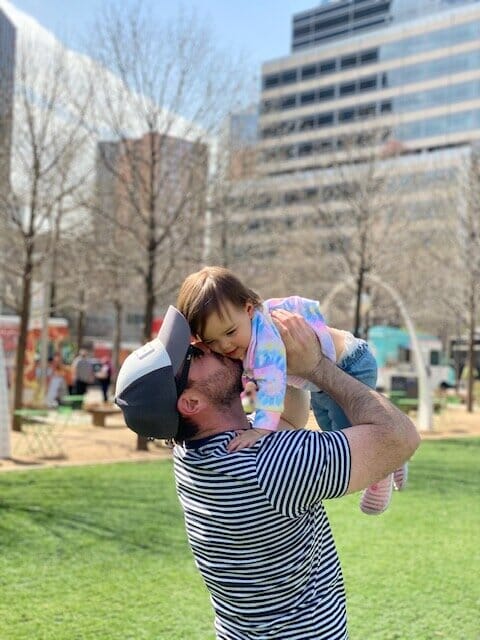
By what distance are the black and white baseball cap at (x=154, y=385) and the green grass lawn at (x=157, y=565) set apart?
123 inches

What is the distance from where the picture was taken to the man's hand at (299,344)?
2054mm

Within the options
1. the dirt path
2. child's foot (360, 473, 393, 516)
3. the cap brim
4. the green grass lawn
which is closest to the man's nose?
the cap brim

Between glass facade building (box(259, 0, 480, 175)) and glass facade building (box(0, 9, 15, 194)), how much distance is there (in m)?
52.2

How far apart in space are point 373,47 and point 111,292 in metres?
64.5

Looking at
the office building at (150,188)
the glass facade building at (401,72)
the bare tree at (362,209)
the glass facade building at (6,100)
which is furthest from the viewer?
the glass facade building at (401,72)

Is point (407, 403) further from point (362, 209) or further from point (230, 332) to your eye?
point (230, 332)

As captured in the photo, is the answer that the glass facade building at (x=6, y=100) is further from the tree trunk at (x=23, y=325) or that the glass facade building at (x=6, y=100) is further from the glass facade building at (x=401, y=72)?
the glass facade building at (x=401, y=72)

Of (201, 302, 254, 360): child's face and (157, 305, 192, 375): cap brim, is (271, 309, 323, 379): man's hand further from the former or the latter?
(157, 305, 192, 375): cap brim

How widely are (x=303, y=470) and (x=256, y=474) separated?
113mm

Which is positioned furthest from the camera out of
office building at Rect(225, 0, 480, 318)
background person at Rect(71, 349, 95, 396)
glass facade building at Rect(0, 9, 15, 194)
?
office building at Rect(225, 0, 480, 318)

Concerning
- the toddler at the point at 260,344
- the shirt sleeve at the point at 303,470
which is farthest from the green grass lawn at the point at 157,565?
the shirt sleeve at the point at 303,470

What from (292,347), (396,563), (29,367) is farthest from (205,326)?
(29,367)

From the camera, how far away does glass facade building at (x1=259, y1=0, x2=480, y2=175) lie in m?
73.8

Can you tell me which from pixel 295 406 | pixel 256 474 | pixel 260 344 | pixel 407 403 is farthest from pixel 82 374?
pixel 256 474
